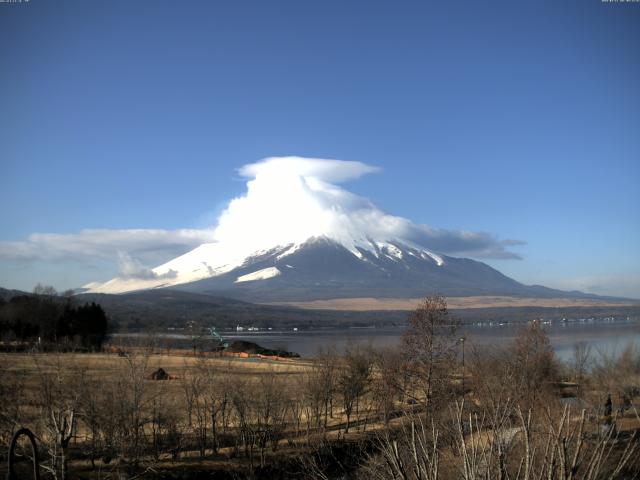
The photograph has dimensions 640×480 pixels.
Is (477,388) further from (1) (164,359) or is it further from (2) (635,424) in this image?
(1) (164,359)

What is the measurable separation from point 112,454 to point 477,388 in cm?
1899

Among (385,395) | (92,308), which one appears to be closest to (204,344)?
(92,308)

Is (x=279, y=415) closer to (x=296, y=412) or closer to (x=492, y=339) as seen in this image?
(x=296, y=412)

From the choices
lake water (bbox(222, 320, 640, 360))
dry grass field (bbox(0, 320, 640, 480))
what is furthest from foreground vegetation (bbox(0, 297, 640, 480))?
lake water (bbox(222, 320, 640, 360))

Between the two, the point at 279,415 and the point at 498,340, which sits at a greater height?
the point at 279,415

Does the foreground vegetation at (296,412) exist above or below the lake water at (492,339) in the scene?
above

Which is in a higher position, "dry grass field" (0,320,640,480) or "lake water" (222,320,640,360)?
"dry grass field" (0,320,640,480)

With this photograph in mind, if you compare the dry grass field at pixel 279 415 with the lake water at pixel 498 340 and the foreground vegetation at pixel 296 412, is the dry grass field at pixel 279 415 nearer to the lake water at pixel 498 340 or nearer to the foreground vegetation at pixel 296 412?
the foreground vegetation at pixel 296 412

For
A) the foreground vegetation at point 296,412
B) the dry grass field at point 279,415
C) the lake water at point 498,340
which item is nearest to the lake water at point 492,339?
the lake water at point 498,340

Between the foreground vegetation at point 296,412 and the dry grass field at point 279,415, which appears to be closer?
the dry grass field at point 279,415

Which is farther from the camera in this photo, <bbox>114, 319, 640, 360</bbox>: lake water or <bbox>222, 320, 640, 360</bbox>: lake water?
<bbox>114, 319, 640, 360</bbox>: lake water

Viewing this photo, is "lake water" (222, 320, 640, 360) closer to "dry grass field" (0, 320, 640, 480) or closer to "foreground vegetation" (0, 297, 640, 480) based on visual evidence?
"dry grass field" (0, 320, 640, 480)

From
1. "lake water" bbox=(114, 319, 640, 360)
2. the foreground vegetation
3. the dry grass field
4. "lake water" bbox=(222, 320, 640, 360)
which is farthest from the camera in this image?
"lake water" bbox=(114, 319, 640, 360)

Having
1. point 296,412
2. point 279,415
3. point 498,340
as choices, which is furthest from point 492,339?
point 279,415
